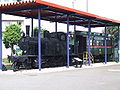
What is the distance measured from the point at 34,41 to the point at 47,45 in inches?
59.0

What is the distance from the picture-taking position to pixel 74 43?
91.5 feet

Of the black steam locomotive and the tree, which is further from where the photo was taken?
the tree

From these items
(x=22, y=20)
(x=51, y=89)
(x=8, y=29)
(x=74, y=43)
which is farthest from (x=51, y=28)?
(x=51, y=89)

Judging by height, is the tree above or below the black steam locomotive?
above

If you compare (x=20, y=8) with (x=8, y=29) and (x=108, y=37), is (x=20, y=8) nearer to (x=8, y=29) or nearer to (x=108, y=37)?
(x=108, y=37)

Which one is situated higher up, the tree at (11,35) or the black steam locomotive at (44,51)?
the tree at (11,35)

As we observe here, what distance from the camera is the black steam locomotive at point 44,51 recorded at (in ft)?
71.4

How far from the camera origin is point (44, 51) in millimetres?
24484

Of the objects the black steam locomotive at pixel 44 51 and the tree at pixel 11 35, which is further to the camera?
the tree at pixel 11 35

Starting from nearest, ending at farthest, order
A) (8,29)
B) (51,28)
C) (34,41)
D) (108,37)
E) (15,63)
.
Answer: (15,63), (34,41), (108,37), (8,29), (51,28)

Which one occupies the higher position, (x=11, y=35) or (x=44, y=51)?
(x=11, y=35)

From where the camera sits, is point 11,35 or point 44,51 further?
point 11,35

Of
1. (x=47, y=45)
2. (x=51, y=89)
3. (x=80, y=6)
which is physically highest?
(x=80, y=6)

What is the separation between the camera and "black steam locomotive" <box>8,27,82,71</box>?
857 inches
